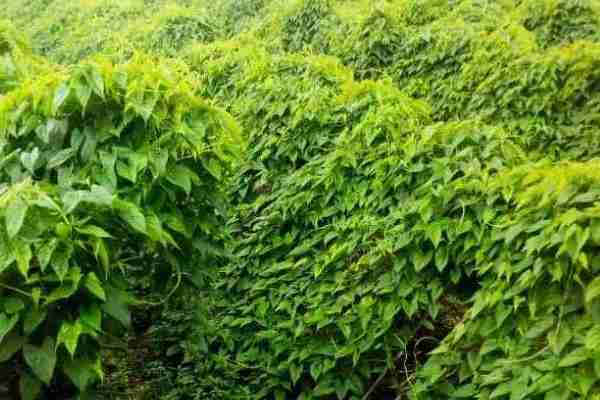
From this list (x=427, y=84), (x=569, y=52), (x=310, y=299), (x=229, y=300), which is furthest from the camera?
(x=427, y=84)

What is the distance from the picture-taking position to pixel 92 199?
209cm

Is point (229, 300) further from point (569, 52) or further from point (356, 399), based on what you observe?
point (569, 52)

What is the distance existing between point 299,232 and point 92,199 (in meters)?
1.75

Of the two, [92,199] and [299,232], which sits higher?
[92,199]

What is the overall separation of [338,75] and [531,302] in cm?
266

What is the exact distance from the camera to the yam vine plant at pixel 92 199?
2.00m

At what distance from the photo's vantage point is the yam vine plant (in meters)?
2.00

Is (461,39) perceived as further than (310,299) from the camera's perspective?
Yes

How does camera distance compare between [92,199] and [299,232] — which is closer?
[92,199]

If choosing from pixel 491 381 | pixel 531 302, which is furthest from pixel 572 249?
pixel 491 381

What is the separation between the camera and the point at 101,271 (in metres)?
2.18

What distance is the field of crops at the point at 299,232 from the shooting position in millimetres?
2109

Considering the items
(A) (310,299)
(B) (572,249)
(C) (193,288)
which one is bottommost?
(A) (310,299)

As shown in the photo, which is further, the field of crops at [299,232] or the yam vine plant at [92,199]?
the field of crops at [299,232]
